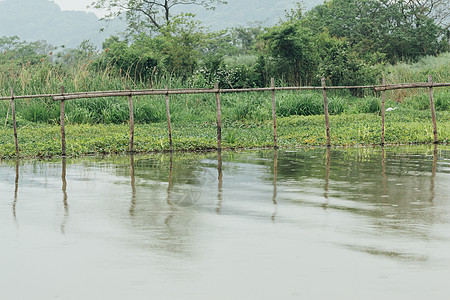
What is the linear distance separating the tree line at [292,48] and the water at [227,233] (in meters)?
13.1

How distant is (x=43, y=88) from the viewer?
19781 millimetres

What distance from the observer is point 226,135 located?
15359mm

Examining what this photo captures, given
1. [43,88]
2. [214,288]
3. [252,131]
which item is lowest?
[214,288]

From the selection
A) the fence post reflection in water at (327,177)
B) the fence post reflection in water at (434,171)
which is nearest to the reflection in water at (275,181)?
the fence post reflection in water at (327,177)

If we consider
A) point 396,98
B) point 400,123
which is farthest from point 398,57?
point 400,123

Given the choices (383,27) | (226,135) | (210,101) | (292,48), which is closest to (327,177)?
(226,135)

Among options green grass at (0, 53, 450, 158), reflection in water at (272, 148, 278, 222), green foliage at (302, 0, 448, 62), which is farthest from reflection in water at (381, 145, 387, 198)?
green foliage at (302, 0, 448, 62)

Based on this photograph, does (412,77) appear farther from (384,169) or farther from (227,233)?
(227,233)

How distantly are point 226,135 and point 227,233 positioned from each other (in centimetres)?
923

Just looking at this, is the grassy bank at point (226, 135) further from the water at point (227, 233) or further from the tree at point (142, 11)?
the tree at point (142, 11)

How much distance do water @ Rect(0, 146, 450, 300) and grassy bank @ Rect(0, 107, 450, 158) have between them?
117 inches

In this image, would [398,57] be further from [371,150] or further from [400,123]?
[371,150]

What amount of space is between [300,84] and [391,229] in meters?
19.4

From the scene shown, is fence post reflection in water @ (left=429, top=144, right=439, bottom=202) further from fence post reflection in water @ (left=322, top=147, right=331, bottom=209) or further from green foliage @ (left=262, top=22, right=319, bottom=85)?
green foliage @ (left=262, top=22, right=319, bottom=85)
